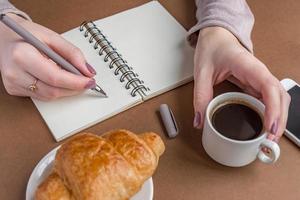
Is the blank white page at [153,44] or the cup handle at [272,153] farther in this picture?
the blank white page at [153,44]

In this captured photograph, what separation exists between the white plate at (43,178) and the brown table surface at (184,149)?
5cm

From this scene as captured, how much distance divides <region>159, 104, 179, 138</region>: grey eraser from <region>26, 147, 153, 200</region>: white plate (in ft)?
0.40

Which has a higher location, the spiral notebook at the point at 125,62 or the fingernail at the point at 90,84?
the fingernail at the point at 90,84

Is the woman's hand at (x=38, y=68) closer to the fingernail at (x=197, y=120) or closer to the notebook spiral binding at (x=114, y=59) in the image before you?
the notebook spiral binding at (x=114, y=59)

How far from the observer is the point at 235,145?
621 mm

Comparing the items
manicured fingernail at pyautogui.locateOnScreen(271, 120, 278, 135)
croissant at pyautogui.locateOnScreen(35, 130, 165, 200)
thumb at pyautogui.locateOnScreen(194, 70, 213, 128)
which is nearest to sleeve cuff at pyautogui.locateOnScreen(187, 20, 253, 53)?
thumb at pyautogui.locateOnScreen(194, 70, 213, 128)

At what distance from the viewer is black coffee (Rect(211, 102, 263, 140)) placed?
25.2 inches

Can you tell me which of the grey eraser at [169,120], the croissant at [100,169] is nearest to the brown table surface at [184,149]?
the grey eraser at [169,120]

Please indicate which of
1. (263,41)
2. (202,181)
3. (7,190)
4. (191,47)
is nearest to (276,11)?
(263,41)

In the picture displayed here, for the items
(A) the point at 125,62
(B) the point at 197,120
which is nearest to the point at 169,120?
(B) the point at 197,120

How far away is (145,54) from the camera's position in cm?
83

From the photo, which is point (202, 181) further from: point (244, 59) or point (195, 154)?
point (244, 59)

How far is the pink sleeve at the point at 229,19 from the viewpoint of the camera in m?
0.81

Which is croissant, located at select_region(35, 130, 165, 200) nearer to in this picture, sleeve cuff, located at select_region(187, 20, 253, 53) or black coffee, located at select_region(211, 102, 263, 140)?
black coffee, located at select_region(211, 102, 263, 140)
